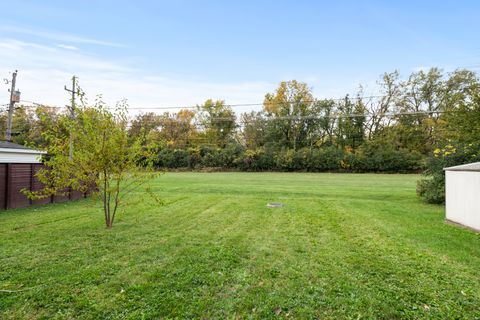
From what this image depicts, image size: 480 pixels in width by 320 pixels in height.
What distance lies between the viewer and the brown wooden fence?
8.19m

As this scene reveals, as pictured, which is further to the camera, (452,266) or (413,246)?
(413,246)

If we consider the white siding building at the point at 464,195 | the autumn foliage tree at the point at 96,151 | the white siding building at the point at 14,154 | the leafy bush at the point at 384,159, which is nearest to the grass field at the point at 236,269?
the white siding building at the point at 464,195

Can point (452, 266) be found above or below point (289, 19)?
below

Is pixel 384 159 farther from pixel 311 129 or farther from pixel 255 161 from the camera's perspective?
pixel 255 161

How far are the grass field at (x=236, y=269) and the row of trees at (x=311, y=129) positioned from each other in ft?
87.2

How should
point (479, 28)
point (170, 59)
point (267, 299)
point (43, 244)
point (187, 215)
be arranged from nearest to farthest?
1. point (267, 299)
2. point (43, 244)
3. point (187, 215)
4. point (479, 28)
5. point (170, 59)

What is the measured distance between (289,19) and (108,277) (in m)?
14.2

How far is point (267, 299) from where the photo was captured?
288 cm

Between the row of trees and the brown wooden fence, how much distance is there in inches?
871

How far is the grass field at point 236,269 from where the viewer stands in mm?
2697

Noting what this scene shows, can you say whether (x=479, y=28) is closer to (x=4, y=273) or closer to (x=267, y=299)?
(x=267, y=299)

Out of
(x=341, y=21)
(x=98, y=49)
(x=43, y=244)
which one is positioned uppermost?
(x=341, y=21)

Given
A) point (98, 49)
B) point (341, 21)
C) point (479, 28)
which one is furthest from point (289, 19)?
point (98, 49)

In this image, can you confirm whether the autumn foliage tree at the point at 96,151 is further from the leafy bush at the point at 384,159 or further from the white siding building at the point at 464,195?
the leafy bush at the point at 384,159
